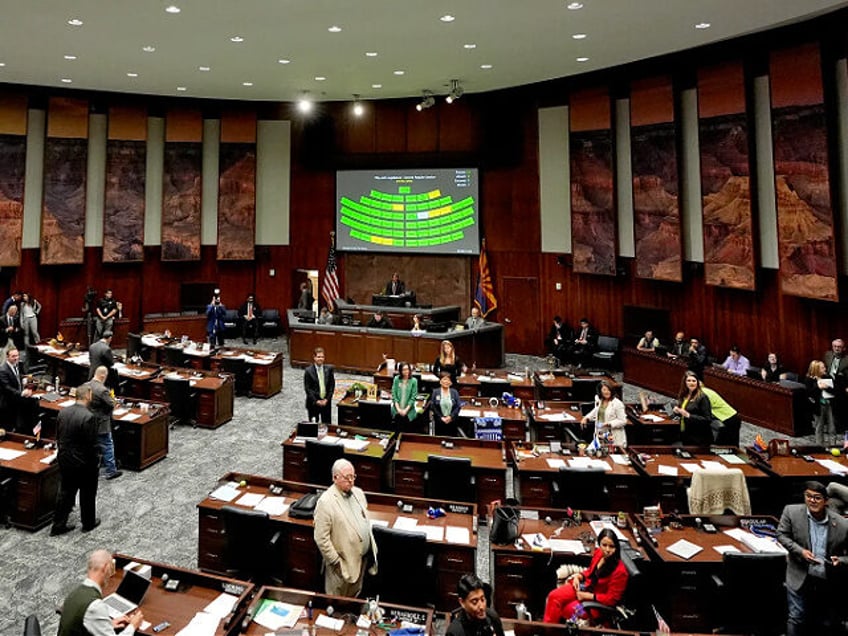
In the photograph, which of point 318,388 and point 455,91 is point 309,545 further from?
point 455,91

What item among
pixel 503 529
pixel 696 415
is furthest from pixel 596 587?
pixel 696 415

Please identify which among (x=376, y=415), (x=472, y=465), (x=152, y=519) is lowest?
(x=152, y=519)

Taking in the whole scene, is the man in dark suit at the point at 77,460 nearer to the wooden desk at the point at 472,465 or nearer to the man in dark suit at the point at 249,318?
the wooden desk at the point at 472,465

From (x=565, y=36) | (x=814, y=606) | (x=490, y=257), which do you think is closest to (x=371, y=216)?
(x=490, y=257)

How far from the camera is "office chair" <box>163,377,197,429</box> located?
927 cm

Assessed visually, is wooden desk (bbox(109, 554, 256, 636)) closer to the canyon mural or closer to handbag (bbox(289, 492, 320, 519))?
handbag (bbox(289, 492, 320, 519))

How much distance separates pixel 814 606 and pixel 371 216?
14.1 meters

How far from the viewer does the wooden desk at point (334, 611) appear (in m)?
3.52

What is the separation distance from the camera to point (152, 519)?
638 cm

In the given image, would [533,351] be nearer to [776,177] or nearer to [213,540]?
[776,177]

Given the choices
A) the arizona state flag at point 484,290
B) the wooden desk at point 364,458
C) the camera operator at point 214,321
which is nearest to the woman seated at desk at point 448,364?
the wooden desk at point 364,458

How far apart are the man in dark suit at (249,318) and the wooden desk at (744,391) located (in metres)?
9.83

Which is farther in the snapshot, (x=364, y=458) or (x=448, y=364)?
(x=448, y=364)

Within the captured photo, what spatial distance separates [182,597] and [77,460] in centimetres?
284
